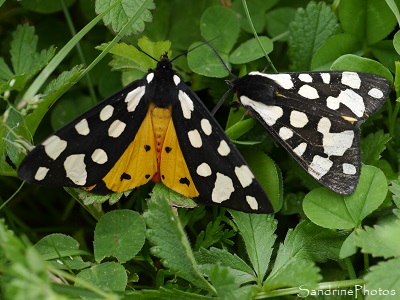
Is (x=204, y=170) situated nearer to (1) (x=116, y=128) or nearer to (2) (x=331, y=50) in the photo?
(1) (x=116, y=128)

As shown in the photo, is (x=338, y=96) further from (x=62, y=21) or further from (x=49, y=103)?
(x=62, y=21)

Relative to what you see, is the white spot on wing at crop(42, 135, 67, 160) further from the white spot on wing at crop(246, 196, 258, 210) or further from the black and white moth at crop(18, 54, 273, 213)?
the white spot on wing at crop(246, 196, 258, 210)

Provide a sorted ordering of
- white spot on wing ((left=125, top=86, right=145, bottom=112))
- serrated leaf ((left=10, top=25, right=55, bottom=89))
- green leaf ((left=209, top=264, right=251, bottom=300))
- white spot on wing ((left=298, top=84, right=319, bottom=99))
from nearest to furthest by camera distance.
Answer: green leaf ((left=209, top=264, right=251, bottom=300)), white spot on wing ((left=125, top=86, right=145, bottom=112)), white spot on wing ((left=298, top=84, right=319, bottom=99)), serrated leaf ((left=10, top=25, right=55, bottom=89))

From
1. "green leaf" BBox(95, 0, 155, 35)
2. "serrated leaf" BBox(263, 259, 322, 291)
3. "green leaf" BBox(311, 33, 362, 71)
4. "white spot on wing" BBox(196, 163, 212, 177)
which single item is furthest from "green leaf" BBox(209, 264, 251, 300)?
"green leaf" BBox(311, 33, 362, 71)

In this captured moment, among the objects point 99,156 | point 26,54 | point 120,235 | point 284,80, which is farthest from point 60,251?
point 284,80

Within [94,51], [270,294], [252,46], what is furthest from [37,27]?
[270,294]

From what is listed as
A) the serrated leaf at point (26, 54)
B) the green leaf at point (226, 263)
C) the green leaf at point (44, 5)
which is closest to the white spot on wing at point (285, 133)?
the green leaf at point (226, 263)
